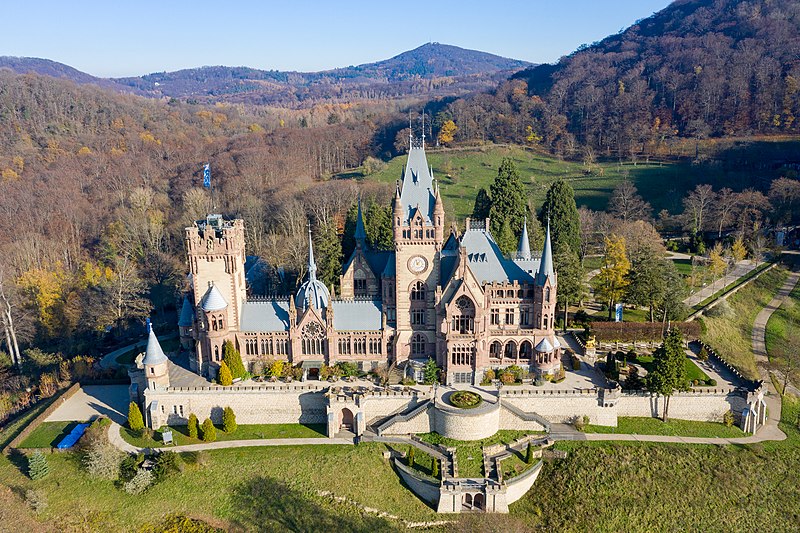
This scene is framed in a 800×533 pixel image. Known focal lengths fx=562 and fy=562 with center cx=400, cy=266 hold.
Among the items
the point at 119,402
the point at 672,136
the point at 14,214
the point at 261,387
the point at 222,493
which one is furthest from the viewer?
the point at 672,136

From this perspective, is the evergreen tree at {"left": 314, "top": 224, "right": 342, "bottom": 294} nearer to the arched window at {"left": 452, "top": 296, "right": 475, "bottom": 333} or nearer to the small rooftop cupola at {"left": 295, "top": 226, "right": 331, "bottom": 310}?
the small rooftop cupola at {"left": 295, "top": 226, "right": 331, "bottom": 310}

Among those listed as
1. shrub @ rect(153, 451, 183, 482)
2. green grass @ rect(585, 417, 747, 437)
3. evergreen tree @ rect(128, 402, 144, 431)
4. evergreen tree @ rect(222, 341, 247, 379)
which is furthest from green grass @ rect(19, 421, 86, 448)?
green grass @ rect(585, 417, 747, 437)

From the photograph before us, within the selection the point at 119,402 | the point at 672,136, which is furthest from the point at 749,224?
the point at 119,402

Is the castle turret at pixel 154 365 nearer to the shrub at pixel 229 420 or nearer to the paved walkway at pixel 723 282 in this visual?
the shrub at pixel 229 420

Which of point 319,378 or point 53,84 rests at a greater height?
point 53,84

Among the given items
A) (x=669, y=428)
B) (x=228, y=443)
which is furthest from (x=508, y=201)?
(x=228, y=443)

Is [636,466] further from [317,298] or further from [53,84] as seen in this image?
[53,84]
